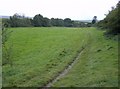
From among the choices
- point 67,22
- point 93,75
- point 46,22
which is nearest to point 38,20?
point 46,22

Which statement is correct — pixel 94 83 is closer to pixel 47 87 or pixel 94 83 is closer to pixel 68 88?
pixel 68 88

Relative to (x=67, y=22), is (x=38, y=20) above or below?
above

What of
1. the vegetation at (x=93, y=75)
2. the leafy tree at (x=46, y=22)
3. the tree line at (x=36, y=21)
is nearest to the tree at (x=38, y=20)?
the tree line at (x=36, y=21)

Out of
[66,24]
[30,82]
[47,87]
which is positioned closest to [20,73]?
[30,82]

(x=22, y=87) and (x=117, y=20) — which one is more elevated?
(x=117, y=20)

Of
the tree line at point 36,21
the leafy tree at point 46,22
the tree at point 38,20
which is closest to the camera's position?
the tree line at point 36,21

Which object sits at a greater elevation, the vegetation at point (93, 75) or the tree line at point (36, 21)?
the vegetation at point (93, 75)

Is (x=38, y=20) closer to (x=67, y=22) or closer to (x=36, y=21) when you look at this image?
Result: (x=36, y=21)

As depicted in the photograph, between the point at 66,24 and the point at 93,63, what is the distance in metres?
158

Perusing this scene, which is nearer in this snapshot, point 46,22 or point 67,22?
point 46,22

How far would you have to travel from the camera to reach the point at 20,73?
85.1 feet

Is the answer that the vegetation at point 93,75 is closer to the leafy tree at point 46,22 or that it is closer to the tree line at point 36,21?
the tree line at point 36,21

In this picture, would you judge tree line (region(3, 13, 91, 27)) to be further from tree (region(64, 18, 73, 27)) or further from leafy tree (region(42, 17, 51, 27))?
tree (region(64, 18, 73, 27))

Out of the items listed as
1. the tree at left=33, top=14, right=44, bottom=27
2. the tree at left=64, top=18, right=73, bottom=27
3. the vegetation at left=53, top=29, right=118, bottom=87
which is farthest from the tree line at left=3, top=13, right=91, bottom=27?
the vegetation at left=53, top=29, right=118, bottom=87
